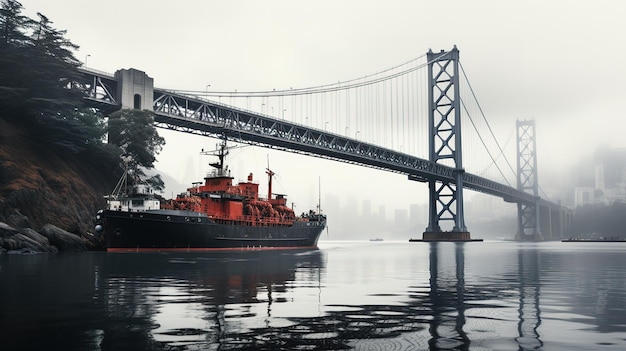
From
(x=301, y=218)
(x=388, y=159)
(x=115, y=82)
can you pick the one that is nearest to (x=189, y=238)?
(x=301, y=218)

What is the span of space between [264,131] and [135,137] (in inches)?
1259

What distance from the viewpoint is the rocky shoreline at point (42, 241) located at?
4616 centimetres

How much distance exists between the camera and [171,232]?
57469 millimetres

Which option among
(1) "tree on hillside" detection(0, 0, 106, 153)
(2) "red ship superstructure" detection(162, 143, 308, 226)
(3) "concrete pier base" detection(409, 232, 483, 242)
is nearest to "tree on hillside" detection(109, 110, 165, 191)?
(1) "tree on hillside" detection(0, 0, 106, 153)

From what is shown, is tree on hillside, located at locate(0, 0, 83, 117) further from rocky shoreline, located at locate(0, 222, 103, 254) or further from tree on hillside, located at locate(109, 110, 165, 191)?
rocky shoreline, located at locate(0, 222, 103, 254)

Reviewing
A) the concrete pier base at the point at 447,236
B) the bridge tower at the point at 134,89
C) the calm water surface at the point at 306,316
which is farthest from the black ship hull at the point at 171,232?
the concrete pier base at the point at 447,236

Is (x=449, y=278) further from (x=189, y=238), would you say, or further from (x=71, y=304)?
(x=189, y=238)

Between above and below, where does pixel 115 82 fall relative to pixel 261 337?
above

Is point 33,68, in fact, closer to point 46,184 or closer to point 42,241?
point 46,184

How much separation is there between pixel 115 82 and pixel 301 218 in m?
32.2

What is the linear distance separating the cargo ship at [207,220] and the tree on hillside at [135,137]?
24.0 feet

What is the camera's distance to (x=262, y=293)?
16.9m

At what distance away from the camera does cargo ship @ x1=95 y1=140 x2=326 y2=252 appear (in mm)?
55531

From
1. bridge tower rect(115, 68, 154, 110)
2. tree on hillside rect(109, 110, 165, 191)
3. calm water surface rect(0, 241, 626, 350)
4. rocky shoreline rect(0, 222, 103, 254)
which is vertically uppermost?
bridge tower rect(115, 68, 154, 110)
